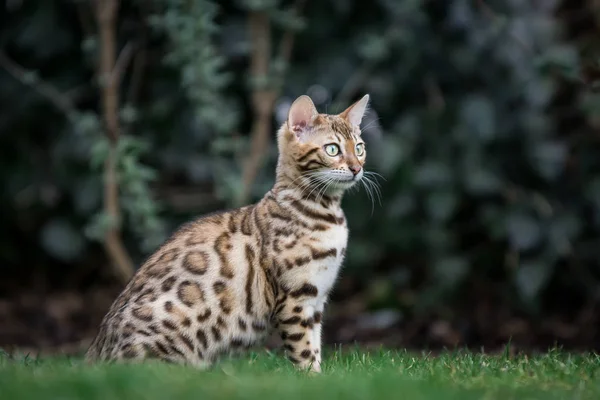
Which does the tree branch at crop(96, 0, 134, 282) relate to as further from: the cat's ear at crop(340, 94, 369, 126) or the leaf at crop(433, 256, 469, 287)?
the leaf at crop(433, 256, 469, 287)

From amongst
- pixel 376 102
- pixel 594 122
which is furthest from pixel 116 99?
pixel 594 122

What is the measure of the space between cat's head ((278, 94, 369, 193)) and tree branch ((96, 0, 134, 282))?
9.16 ft

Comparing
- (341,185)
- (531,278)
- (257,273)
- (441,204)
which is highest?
(341,185)

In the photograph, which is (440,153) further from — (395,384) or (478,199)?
(395,384)

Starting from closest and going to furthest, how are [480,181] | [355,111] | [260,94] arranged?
[355,111] → [480,181] → [260,94]

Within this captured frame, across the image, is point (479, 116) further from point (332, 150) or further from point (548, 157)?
point (332, 150)

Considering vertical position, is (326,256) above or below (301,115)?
below

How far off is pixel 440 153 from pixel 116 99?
315 cm

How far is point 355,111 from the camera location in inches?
232

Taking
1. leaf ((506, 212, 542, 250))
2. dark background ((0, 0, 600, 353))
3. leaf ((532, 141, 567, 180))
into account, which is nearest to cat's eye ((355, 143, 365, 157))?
dark background ((0, 0, 600, 353))

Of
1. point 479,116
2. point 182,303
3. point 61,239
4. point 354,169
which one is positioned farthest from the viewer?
point 61,239

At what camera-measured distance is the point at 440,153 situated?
8.46 meters

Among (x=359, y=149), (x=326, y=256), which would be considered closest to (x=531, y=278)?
(x=359, y=149)

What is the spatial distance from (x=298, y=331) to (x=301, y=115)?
139 cm
